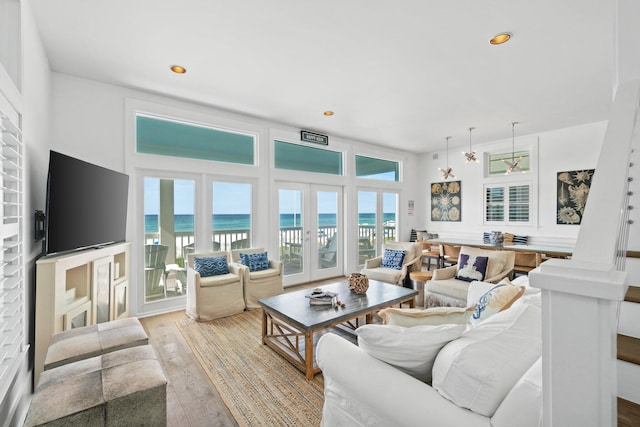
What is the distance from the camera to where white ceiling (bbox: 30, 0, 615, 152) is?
225 centimetres

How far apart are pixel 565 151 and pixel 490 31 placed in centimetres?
412

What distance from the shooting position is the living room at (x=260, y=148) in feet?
7.31

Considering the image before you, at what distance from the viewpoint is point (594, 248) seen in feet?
2.56

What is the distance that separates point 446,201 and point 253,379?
20.0 feet

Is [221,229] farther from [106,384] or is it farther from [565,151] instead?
[565,151]

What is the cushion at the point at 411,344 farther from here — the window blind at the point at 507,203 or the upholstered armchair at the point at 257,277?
the window blind at the point at 507,203

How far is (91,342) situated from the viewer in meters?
2.00

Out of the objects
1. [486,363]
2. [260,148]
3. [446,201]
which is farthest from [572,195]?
[486,363]

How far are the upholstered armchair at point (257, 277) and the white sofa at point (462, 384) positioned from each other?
2668 mm

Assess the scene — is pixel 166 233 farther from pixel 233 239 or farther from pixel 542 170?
pixel 542 170

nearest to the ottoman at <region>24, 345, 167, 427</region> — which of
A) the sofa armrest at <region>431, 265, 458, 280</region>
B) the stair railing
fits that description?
the stair railing

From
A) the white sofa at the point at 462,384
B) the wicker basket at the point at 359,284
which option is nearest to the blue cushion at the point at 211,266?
the wicker basket at the point at 359,284

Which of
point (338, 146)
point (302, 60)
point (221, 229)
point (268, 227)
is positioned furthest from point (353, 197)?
point (302, 60)

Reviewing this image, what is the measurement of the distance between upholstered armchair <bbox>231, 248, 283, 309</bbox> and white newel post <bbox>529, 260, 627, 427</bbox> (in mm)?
3651
